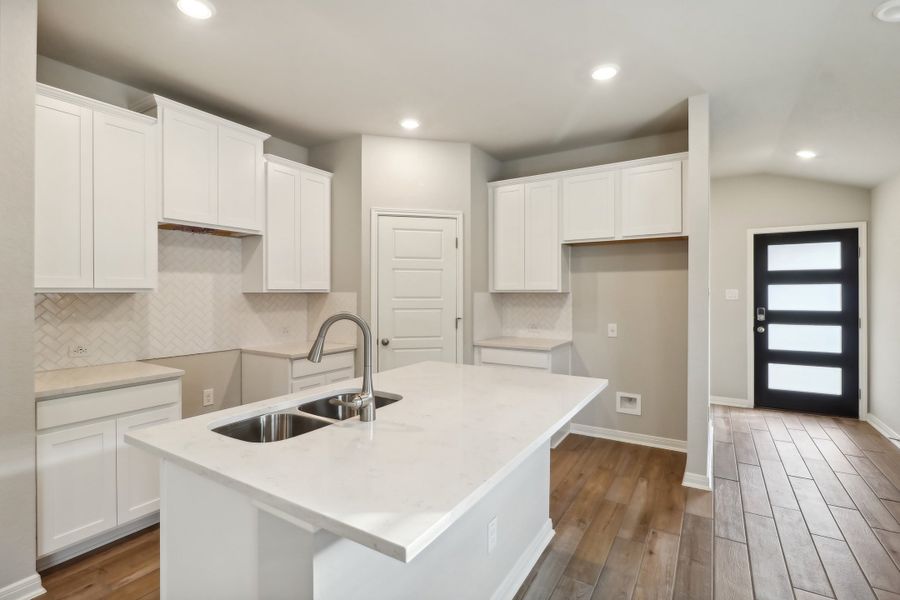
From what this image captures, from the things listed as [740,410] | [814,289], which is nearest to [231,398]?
[740,410]

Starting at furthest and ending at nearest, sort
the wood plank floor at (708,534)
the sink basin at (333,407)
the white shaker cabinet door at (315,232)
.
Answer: the white shaker cabinet door at (315,232) → the wood plank floor at (708,534) → the sink basin at (333,407)

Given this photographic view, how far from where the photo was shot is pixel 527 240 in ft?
13.8

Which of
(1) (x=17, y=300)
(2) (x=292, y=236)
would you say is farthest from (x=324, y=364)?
(1) (x=17, y=300)

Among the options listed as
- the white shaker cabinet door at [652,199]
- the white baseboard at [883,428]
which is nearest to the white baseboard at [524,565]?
the white shaker cabinet door at [652,199]

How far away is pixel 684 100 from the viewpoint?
10.4 feet

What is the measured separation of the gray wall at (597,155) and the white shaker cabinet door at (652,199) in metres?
0.41

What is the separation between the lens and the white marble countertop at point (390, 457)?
2.98ft

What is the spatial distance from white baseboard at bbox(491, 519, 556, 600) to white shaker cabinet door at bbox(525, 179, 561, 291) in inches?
87.1

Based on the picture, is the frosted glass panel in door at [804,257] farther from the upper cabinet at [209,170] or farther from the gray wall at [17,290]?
the gray wall at [17,290]

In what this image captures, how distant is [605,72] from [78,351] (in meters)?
3.63

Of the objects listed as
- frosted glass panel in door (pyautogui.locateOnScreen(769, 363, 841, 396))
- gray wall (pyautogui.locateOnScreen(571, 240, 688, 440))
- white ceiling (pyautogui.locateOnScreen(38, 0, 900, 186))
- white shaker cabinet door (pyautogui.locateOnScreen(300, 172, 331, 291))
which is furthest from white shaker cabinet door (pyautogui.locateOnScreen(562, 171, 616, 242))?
frosted glass panel in door (pyautogui.locateOnScreen(769, 363, 841, 396))

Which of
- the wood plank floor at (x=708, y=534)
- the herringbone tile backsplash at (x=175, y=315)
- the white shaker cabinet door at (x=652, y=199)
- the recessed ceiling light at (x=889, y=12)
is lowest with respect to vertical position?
the wood plank floor at (x=708, y=534)

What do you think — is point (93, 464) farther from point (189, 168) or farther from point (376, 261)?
point (376, 261)

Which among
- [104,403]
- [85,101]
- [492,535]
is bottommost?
[492,535]
